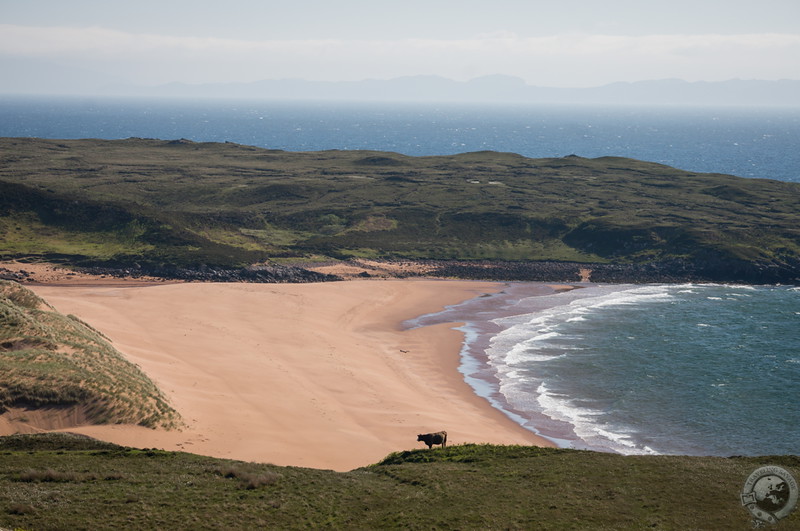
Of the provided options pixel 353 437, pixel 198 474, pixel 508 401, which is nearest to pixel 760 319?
pixel 508 401

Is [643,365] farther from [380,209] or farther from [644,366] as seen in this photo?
[380,209]

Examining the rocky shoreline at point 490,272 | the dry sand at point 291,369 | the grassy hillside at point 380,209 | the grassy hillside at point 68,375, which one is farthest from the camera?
the grassy hillside at point 380,209

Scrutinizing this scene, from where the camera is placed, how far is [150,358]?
157 feet

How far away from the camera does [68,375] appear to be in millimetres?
36000

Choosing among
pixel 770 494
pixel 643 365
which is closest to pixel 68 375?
pixel 770 494

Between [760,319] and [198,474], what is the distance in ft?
202

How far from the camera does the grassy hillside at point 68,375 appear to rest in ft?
113

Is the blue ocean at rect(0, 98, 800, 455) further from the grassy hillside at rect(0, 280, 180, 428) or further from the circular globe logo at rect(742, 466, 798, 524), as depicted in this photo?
the grassy hillside at rect(0, 280, 180, 428)

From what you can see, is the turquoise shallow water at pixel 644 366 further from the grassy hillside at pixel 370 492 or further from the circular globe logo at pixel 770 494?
the circular globe logo at pixel 770 494

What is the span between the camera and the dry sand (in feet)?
122

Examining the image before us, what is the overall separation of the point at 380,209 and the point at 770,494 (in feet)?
325

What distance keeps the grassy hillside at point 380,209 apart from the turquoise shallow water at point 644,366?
20.8 metres

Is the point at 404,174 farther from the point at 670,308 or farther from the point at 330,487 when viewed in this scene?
the point at 330,487

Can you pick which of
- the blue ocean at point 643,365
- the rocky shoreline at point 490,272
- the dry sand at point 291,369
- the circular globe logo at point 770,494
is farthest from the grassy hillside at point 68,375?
the rocky shoreline at point 490,272
